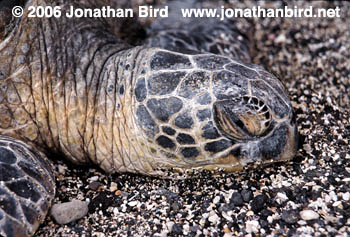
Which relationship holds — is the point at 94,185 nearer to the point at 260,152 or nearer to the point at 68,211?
the point at 68,211

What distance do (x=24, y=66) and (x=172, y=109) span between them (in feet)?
2.95

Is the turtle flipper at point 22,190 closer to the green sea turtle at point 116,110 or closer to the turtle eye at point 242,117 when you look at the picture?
the green sea turtle at point 116,110

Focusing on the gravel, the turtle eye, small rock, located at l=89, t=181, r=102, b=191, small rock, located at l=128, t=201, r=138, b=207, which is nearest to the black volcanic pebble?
the gravel

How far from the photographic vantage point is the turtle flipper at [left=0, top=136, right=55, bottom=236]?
1.66m

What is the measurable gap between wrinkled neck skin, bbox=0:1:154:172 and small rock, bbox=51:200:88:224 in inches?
12.9

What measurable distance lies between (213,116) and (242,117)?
0.14 metres

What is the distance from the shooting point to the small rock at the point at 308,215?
1713 millimetres

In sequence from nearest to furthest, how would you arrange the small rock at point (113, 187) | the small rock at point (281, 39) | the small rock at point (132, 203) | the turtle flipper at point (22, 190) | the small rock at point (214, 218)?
the turtle flipper at point (22, 190) < the small rock at point (214, 218) < the small rock at point (132, 203) < the small rock at point (113, 187) < the small rock at point (281, 39)

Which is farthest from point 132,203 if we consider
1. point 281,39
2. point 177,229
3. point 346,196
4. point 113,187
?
point 281,39

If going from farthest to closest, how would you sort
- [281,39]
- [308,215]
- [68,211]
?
[281,39]
[68,211]
[308,215]

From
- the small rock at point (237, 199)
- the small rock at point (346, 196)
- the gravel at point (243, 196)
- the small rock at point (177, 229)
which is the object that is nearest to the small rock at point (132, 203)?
the gravel at point (243, 196)

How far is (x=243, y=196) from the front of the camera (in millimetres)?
1862

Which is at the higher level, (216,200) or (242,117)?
(242,117)

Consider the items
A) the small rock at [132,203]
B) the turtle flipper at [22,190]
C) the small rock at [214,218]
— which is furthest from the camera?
the small rock at [132,203]
